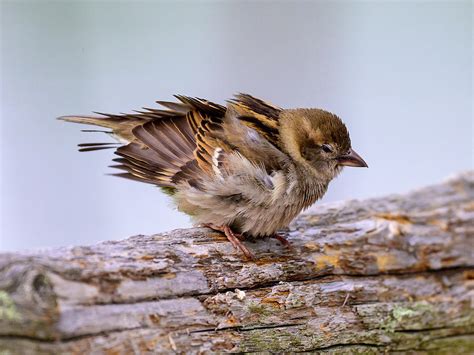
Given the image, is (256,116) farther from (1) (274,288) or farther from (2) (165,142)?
(1) (274,288)

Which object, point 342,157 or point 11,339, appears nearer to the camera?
point 11,339

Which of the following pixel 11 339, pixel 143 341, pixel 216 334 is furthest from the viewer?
pixel 216 334

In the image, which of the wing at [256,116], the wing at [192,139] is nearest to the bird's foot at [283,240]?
the wing at [192,139]

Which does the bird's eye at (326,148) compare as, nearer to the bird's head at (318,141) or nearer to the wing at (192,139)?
the bird's head at (318,141)

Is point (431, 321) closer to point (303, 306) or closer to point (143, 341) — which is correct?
point (303, 306)

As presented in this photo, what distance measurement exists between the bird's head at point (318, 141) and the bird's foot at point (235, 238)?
456mm

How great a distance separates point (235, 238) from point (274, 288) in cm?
29

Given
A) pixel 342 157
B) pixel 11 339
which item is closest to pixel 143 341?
pixel 11 339

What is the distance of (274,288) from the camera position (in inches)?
99.8

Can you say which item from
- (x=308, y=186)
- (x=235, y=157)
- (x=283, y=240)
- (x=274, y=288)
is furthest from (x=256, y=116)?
(x=274, y=288)

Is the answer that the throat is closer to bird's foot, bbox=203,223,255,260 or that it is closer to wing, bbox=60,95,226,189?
bird's foot, bbox=203,223,255,260

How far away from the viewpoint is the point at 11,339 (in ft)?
6.02

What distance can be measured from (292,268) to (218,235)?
34cm

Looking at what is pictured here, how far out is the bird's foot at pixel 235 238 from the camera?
8.70 feet
